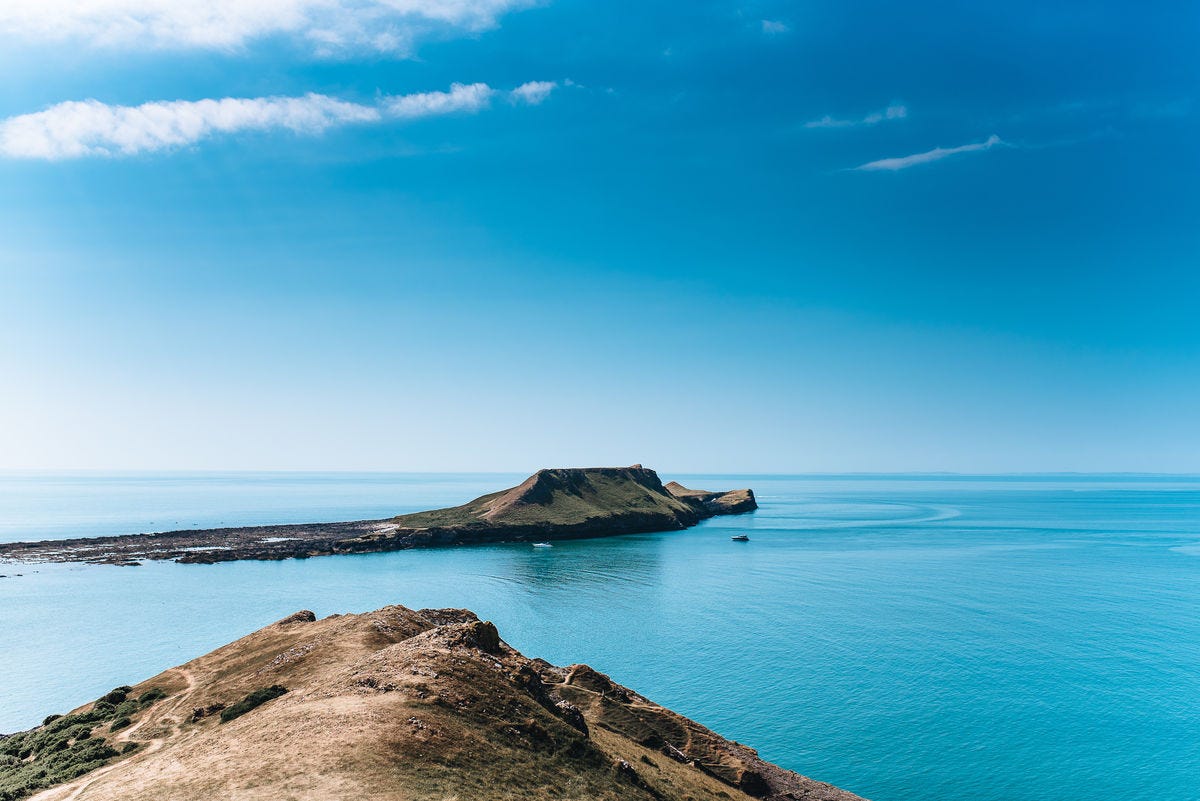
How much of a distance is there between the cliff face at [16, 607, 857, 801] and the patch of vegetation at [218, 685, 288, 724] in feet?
0.36

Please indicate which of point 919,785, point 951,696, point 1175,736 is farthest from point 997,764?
point 1175,736

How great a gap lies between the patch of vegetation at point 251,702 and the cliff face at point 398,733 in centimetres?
11

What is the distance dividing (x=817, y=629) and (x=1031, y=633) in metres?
28.7

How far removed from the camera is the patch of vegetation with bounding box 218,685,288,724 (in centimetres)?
3594

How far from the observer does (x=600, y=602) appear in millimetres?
106688

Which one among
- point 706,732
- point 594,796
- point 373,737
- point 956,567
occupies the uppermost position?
point 373,737

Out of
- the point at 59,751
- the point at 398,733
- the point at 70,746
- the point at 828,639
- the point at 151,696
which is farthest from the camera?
the point at 828,639

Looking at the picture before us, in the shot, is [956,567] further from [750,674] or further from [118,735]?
[118,735]

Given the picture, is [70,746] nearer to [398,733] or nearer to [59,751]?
[59,751]

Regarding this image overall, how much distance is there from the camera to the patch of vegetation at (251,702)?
35938 millimetres

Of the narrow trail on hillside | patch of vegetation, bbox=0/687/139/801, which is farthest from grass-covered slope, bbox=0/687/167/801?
the narrow trail on hillside

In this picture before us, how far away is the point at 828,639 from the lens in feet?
268

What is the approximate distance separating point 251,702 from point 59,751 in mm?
11206

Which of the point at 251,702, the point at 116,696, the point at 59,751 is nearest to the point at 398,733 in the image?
the point at 251,702
